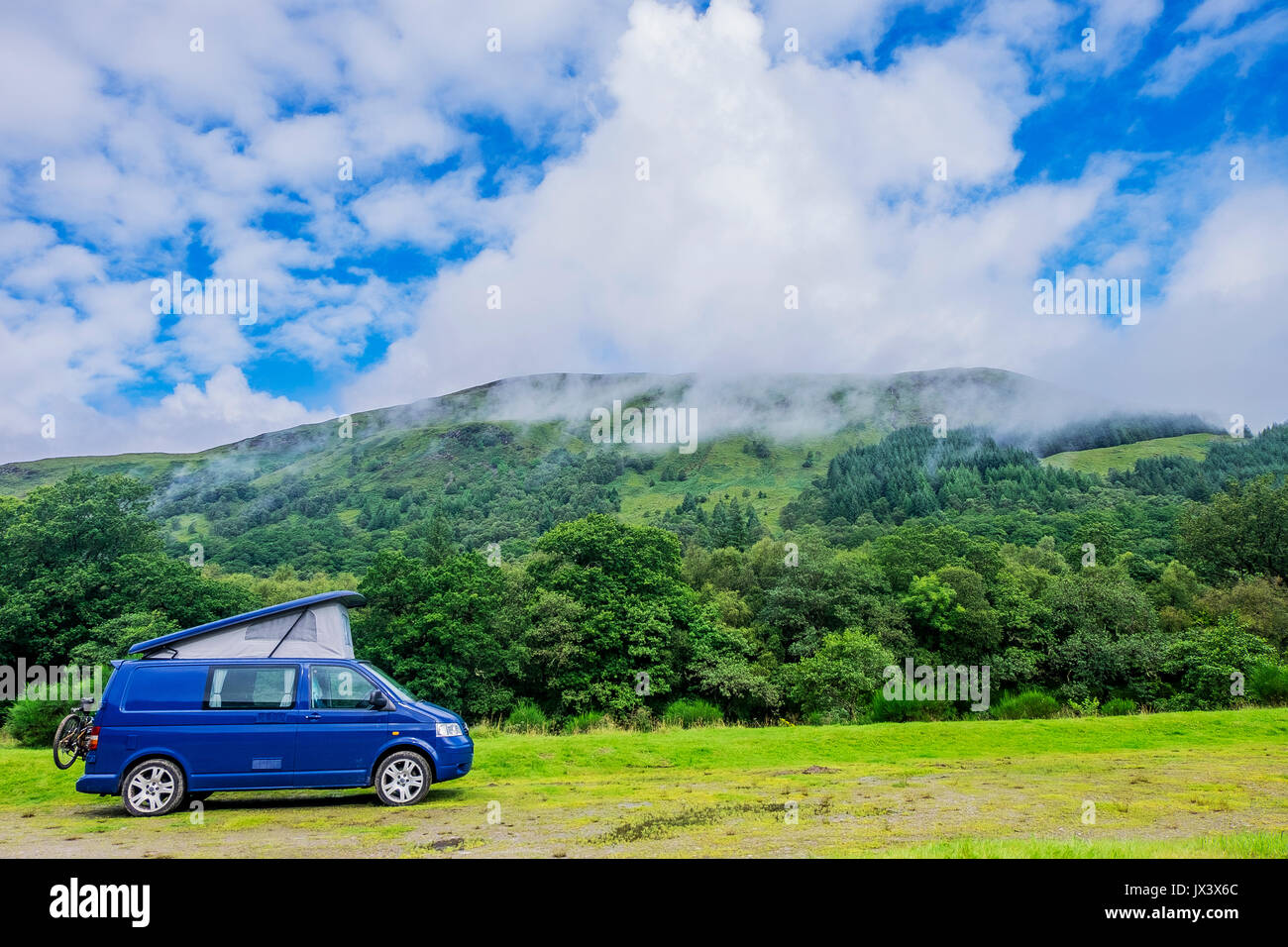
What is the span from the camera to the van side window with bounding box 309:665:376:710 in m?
11.5

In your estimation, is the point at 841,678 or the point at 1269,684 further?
the point at 841,678

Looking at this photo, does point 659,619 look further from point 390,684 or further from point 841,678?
point 390,684

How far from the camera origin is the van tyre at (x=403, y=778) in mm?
11508

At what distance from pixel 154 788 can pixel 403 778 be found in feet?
11.7

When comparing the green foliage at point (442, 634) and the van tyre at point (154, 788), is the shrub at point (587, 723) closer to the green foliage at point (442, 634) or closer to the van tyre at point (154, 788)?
the green foliage at point (442, 634)

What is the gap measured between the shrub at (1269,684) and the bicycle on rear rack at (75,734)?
35.9m

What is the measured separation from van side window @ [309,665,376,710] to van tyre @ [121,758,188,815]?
2178 millimetres

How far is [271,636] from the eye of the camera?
A: 11961 mm

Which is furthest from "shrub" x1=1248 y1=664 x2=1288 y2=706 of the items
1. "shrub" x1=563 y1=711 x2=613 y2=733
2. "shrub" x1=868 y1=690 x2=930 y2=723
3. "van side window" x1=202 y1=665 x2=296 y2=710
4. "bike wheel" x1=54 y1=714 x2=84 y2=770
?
"bike wheel" x1=54 y1=714 x2=84 y2=770

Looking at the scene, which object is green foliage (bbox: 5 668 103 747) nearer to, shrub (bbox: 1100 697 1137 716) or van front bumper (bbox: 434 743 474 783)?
van front bumper (bbox: 434 743 474 783)

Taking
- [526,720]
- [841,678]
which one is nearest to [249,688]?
[526,720]

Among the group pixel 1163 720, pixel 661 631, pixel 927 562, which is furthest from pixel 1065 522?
pixel 1163 720

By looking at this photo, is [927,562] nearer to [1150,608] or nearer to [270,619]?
[1150,608]

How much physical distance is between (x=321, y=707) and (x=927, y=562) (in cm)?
5934
